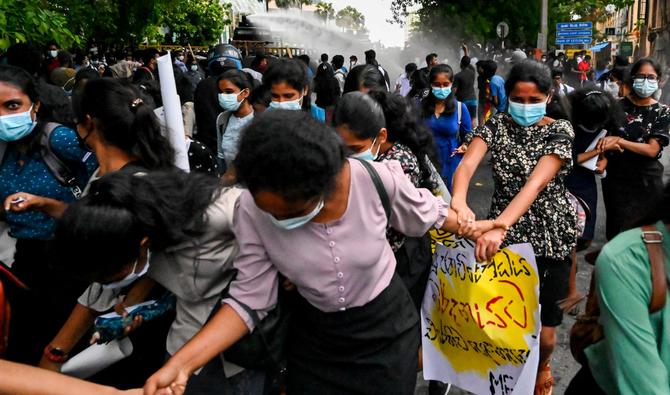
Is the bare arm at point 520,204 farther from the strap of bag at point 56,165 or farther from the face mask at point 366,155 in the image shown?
the strap of bag at point 56,165

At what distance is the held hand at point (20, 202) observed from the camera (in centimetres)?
253

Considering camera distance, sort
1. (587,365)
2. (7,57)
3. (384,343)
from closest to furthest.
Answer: (587,365) → (384,343) → (7,57)

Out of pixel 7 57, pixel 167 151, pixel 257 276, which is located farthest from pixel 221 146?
pixel 7 57

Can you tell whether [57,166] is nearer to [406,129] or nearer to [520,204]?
[406,129]

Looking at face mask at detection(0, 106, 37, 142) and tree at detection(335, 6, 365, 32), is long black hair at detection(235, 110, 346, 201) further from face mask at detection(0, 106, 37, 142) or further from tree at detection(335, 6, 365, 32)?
tree at detection(335, 6, 365, 32)

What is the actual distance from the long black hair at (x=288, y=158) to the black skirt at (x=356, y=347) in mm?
499

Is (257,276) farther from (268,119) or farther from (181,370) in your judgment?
(268,119)

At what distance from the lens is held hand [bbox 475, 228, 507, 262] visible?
2.52m

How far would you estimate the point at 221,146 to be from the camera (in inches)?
193

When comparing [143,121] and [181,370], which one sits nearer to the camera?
[181,370]

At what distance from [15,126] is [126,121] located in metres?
0.76

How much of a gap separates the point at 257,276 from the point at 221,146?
3115 mm

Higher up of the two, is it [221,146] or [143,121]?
[143,121]

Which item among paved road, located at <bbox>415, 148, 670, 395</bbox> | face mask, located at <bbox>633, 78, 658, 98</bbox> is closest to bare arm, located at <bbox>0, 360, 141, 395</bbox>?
paved road, located at <bbox>415, 148, 670, 395</bbox>
